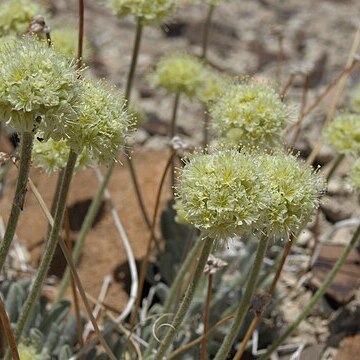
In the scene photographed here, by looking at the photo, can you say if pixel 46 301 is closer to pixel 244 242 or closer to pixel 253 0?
pixel 244 242

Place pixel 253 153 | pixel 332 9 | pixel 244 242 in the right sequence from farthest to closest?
pixel 332 9 < pixel 244 242 < pixel 253 153

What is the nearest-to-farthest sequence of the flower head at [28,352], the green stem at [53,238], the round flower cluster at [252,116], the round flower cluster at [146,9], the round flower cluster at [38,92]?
the round flower cluster at [38,92], the green stem at [53,238], the round flower cluster at [252,116], the flower head at [28,352], the round flower cluster at [146,9]

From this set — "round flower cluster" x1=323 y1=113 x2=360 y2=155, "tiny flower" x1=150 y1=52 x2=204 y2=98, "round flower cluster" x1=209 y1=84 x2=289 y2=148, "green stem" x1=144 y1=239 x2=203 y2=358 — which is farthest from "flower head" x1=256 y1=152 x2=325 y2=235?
"tiny flower" x1=150 y1=52 x2=204 y2=98

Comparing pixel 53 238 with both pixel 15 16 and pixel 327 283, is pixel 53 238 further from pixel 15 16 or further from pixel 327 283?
pixel 15 16

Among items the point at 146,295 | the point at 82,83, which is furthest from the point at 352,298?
the point at 82,83

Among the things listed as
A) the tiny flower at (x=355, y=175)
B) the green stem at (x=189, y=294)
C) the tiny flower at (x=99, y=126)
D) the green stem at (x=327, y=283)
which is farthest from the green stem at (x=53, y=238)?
the tiny flower at (x=355, y=175)

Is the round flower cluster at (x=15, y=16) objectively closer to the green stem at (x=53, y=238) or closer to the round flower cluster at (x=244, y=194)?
the green stem at (x=53, y=238)

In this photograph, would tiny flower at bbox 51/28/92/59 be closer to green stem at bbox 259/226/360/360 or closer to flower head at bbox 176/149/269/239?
flower head at bbox 176/149/269/239
